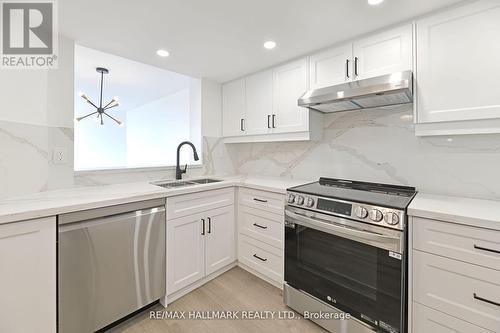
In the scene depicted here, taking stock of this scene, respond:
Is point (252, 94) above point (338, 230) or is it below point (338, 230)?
above

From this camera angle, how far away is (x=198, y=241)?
2.03 m

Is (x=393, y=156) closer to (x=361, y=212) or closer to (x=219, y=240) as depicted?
(x=361, y=212)

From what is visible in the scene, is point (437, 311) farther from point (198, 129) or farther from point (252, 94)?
point (198, 129)

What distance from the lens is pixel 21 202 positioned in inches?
54.1

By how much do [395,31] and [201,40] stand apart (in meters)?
1.51

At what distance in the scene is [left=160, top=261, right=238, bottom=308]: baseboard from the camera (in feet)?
5.98

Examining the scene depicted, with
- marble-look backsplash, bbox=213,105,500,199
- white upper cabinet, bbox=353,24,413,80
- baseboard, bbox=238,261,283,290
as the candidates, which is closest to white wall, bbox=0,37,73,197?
baseboard, bbox=238,261,283,290

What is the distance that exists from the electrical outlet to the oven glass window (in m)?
1.93

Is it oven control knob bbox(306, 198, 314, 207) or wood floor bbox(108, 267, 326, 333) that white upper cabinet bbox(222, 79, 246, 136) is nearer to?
oven control knob bbox(306, 198, 314, 207)

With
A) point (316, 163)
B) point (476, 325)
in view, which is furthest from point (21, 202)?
point (476, 325)

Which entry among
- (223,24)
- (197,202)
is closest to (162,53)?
(223,24)

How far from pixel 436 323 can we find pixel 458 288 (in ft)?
0.81

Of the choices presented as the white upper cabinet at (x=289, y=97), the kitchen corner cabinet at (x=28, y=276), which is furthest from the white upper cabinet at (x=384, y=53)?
the kitchen corner cabinet at (x=28, y=276)

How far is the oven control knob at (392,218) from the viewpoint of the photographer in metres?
1.27
